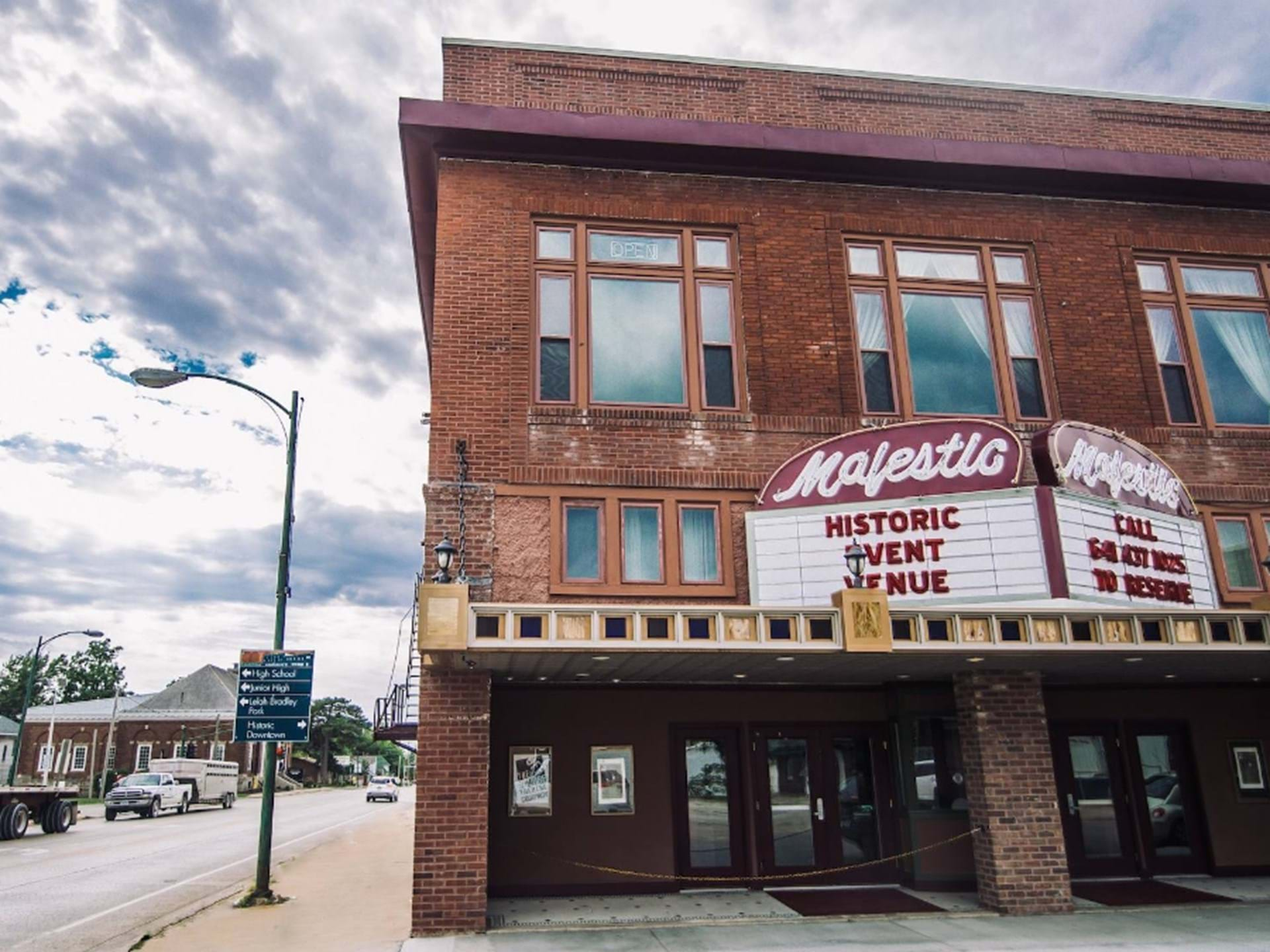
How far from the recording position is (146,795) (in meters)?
34.6

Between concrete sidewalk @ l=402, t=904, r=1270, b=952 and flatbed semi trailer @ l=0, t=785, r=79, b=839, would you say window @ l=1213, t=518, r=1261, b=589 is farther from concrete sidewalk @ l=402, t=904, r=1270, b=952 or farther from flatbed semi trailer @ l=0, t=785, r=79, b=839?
flatbed semi trailer @ l=0, t=785, r=79, b=839

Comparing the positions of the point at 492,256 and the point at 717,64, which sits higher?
the point at 717,64

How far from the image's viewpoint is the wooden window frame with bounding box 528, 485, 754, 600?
11.7 metres

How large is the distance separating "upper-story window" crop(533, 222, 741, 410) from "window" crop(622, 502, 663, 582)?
154 cm

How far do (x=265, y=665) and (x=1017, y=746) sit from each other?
9.86 metres

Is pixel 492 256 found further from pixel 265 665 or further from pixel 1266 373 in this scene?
pixel 1266 373

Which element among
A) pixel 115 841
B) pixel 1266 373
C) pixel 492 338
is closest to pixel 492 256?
pixel 492 338

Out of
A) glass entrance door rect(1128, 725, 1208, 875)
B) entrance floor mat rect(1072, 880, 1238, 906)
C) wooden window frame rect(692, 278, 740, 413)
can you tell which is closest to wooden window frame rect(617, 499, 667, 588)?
wooden window frame rect(692, 278, 740, 413)

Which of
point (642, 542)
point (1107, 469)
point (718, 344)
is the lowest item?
point (642, 542)

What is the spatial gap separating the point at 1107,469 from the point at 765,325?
189 inches

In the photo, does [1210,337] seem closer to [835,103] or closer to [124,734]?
[835,103]

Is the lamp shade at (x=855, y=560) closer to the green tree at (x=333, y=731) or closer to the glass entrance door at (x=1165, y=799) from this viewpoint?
the glass entrance door at (x=1165, y=799)

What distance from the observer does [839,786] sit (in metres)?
13.3

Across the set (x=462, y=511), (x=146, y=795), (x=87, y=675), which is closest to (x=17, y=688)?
(x=87, y=675)
